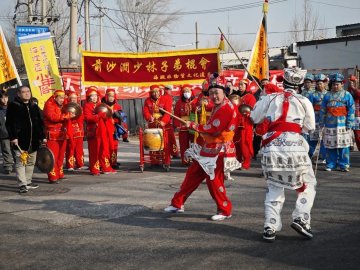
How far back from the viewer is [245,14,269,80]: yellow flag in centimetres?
1181

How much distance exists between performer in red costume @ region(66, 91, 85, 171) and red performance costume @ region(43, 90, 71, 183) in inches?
20.8

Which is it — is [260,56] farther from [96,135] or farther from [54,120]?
[54,120]

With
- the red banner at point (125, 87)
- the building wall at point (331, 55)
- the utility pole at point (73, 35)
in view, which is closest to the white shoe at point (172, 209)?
the red banner at point (125, 87)

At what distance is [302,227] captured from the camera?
5.20 metres

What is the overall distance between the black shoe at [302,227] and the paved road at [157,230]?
0.09 meters

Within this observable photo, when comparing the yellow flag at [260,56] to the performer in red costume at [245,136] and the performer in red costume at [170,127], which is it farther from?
the performer in red costume at [170,127]

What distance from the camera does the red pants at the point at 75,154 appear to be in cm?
1056

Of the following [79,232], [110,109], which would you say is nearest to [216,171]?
[79,232]

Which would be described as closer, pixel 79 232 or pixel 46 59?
pixel 79 232

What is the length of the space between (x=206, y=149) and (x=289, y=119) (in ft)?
4.20

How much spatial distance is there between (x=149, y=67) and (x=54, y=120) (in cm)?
552

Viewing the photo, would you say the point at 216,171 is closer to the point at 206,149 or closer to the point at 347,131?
the point at 206,149

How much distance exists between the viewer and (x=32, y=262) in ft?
15.5

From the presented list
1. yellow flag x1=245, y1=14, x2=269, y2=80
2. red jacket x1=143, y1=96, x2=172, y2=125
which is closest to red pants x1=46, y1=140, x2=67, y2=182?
red jacket x1=143, y1=96, x2=172, y2=125
